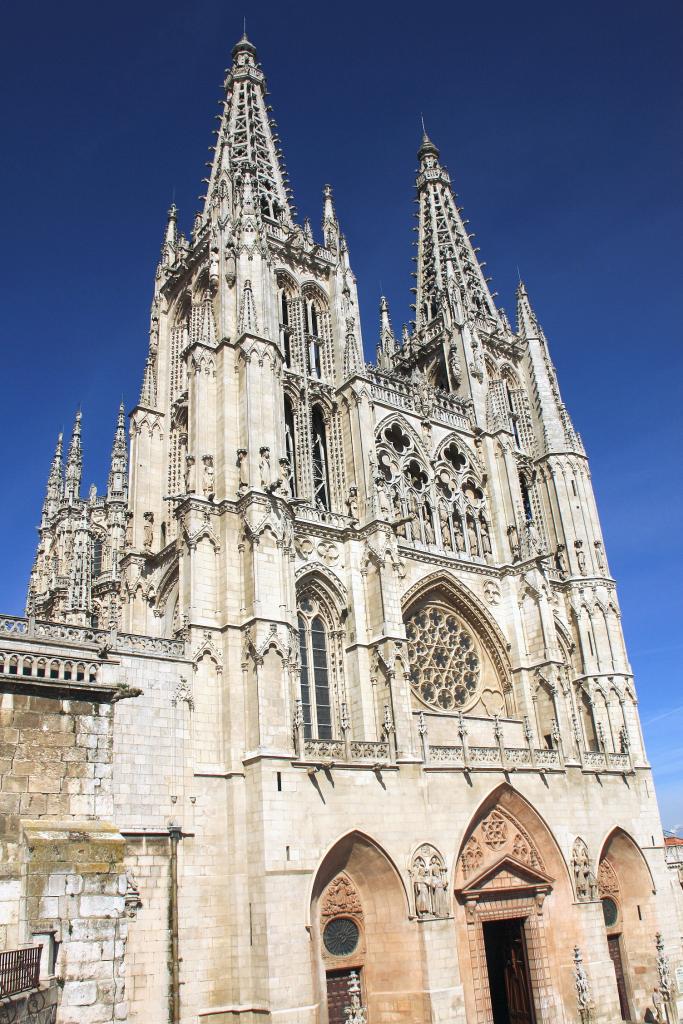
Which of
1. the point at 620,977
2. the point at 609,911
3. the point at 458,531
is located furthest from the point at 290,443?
the point at 620,977

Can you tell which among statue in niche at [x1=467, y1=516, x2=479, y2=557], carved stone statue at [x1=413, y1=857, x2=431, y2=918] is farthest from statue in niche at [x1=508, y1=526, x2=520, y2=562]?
carved stone statue at [x1=413, y1=857, x2=431, y2=918]

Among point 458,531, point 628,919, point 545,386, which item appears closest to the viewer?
point 628,919

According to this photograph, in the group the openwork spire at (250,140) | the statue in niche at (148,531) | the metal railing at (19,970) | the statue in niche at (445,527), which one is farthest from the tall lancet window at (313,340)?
the metal railing at (19,970)

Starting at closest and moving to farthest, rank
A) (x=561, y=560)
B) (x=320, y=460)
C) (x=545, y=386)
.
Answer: (x=320, y=460) < (x=561, y=560) < (x=545, y=386)

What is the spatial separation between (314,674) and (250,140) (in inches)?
880

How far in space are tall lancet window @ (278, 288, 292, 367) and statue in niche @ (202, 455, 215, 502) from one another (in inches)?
243

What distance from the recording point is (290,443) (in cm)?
2731

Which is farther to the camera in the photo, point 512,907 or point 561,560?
point 561,560

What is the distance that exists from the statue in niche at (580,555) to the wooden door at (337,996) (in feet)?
55.8

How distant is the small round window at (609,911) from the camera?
26.3 m

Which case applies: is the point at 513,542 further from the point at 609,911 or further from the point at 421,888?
the point at 421,888

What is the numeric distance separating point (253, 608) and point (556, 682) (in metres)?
11.1

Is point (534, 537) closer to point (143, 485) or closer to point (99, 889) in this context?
point (143, 485)

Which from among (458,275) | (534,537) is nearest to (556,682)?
(534,537)
